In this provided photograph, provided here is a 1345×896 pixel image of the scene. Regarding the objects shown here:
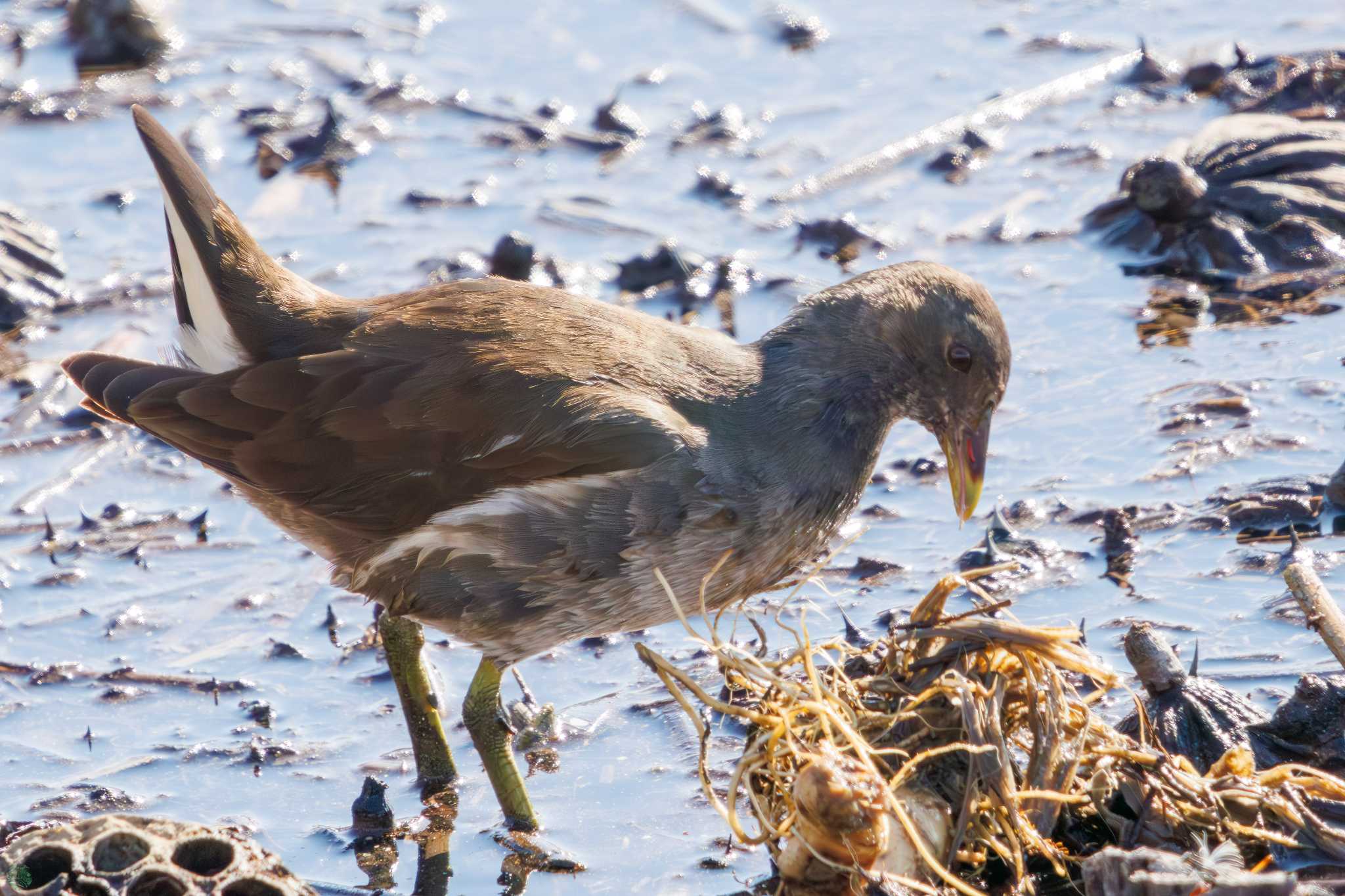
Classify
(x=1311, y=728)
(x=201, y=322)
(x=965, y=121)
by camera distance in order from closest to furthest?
(x=1311, y=728), (x=201, y=322), (x=965, y=121)

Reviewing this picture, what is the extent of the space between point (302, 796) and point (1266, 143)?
4969 millimetres

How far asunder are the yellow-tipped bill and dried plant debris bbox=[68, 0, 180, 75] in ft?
20.3

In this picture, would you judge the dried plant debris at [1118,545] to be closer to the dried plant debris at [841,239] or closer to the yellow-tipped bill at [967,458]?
the yellow-tipped bill at [967,458]

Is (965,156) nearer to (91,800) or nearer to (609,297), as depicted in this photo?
(609,297)

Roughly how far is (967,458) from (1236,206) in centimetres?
293

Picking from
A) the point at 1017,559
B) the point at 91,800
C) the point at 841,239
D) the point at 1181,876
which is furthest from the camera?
the point at 841,239

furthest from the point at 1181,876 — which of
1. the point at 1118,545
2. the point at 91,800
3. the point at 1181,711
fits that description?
the point at 91,800

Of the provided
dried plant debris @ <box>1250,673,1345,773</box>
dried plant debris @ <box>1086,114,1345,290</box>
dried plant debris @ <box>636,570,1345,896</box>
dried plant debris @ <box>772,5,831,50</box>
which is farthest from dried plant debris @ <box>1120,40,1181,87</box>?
dried plant debris @ <box>636,570,1345,896</box>

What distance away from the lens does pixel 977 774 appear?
142 inches

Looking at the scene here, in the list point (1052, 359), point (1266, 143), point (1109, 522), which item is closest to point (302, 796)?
point (1109, 522)

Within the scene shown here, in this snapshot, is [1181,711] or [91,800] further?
[91,800]

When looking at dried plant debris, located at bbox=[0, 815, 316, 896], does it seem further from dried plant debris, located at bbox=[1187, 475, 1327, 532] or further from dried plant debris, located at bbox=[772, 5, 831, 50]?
dried plant debris, located at bbox=[772, 5, 831, 50]

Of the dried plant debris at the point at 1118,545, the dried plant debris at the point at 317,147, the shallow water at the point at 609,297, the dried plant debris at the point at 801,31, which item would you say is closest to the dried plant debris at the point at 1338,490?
the shallow water at the point at 609,297

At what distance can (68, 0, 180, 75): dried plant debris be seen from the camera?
9039mm
